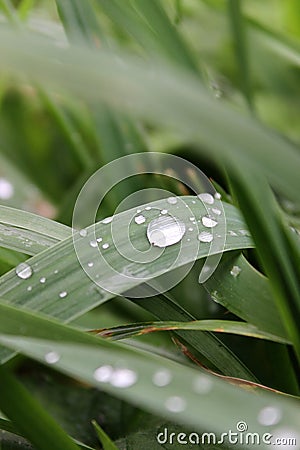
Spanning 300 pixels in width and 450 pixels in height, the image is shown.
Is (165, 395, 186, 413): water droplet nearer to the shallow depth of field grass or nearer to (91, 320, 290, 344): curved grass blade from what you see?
the shallow depth of field grass

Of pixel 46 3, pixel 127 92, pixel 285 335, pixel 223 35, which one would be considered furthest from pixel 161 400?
pixel 46 3

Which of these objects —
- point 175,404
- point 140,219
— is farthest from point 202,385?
point 140,219

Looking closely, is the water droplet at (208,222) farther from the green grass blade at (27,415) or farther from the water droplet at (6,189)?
the water droplet at (6,189)

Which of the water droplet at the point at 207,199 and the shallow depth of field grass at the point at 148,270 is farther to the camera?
the water droplet at the point at 207,199

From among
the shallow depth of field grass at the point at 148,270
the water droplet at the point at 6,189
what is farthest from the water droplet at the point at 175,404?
the water droplet at the point at 6,189

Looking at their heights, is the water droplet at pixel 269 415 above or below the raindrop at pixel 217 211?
above
